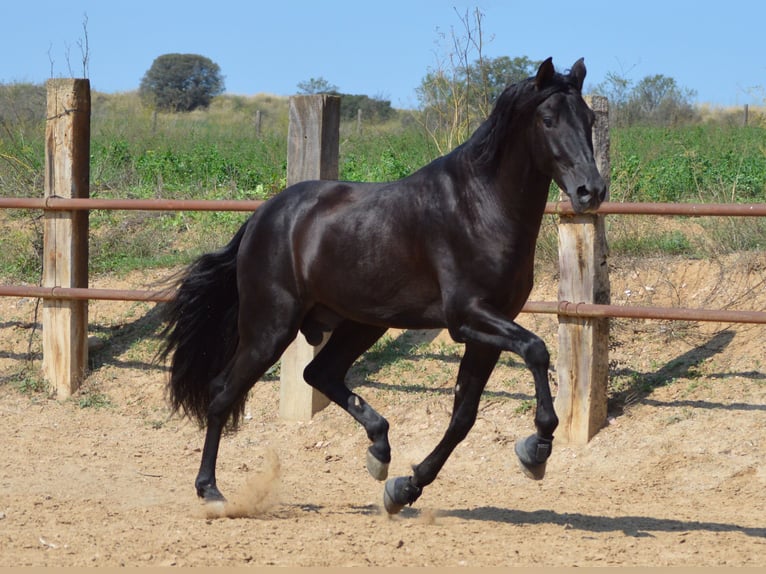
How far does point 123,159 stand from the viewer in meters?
13.4

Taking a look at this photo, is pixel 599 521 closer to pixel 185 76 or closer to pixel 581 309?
pixel 581 309

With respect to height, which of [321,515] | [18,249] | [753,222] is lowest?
[321,515]

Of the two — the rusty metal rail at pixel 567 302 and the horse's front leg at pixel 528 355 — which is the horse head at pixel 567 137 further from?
the rusty metal rail at pixel 567 302

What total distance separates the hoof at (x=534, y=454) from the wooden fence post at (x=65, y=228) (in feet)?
14.1

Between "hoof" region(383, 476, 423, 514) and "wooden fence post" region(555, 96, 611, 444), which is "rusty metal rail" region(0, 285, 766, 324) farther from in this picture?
"hoof" region(383, 476, 423, 514)

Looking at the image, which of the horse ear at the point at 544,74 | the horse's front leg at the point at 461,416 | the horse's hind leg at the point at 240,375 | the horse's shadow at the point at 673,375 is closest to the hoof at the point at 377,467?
the horse's front leg at the point at 461,416

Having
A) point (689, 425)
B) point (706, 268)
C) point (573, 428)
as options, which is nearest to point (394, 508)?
point (573, 428)

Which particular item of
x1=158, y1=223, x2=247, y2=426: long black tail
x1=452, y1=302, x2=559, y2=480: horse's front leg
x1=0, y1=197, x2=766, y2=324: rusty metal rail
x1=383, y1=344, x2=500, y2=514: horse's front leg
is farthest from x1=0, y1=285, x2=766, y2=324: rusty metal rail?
x1=452, y1=302, x2=559, y2=480: horse's front leg

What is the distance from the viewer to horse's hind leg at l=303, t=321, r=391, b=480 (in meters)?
4.96

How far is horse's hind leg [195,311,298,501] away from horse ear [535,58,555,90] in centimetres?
174

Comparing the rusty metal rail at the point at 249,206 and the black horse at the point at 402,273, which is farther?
the rusty metal rail at the point at 249,206

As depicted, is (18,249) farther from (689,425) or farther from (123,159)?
(689,425)

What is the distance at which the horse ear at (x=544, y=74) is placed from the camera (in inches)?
167

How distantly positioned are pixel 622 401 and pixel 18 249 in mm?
6026
